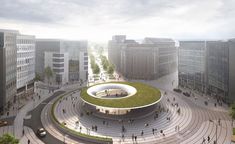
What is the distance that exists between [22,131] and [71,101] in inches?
1108

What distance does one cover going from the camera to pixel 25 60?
318 feet

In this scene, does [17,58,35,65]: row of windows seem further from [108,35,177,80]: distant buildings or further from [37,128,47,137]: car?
[108,35,177,80]: distant buildings

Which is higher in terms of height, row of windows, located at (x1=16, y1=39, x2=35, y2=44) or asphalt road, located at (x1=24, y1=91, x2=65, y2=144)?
row of windows, located at (x1=16, y1=39, x2=35, y2=44)

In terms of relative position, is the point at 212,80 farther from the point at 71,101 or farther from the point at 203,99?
the point at 71,101

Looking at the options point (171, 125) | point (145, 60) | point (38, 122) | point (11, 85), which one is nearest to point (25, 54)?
Answer: point (11, 85)

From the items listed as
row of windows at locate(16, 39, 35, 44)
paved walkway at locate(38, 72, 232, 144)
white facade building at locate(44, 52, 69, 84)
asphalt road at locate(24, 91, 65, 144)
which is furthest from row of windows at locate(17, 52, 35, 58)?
paved walkway at locate(38, 72, 232, 144)

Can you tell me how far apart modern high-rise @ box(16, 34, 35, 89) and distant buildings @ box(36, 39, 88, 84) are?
1830 centimetres

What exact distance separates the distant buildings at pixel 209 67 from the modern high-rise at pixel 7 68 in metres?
80.9

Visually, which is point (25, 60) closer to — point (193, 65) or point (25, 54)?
point (25, 54)

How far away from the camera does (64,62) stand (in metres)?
123

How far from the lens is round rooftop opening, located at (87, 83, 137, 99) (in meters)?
82.1

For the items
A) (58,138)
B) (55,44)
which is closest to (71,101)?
(58,138)

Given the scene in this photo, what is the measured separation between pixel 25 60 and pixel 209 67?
270ft

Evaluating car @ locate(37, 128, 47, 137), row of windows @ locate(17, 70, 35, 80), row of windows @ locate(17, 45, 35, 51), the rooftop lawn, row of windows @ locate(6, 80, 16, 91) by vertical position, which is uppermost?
row of windows @ locate(17, 45, 35, 51)
